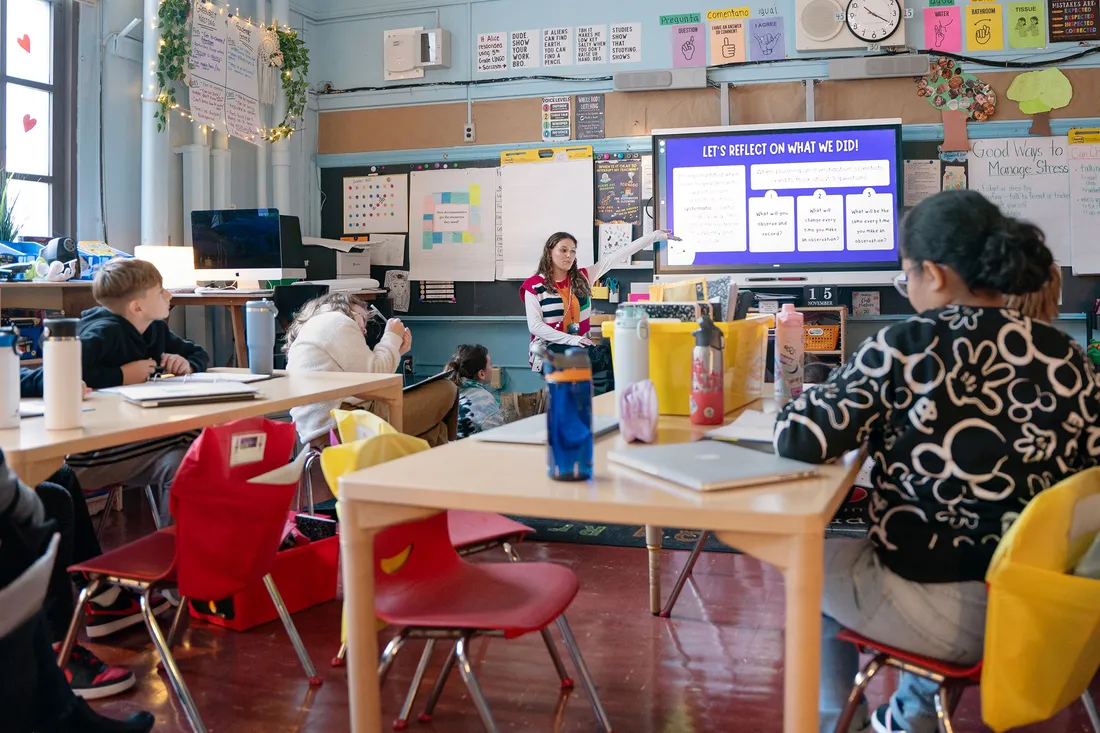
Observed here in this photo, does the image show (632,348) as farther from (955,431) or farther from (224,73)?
(224,73)

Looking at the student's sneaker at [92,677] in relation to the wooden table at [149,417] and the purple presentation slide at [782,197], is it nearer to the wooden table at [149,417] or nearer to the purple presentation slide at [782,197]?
the wooden table at [149,417]

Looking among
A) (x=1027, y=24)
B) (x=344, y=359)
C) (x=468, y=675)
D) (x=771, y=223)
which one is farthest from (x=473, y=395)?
(x=1027, y=24)

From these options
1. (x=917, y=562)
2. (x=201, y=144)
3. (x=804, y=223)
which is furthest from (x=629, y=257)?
(x=917, y=562)

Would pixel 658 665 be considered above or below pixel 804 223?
below

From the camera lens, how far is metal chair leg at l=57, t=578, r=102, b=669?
202cm

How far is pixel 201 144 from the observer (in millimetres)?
5395

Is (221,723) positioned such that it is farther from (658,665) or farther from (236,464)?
(658,665)

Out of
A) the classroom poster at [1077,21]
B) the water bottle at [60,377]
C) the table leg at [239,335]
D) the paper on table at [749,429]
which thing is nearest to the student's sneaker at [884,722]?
the paper on table at [749,429]

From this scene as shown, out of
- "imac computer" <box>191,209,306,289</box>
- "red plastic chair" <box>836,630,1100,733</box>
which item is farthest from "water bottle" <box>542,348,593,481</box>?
"imac computer" <box>191,209,306,289</box>

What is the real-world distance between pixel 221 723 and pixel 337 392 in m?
0.96

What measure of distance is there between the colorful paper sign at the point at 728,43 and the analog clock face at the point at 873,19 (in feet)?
2.00

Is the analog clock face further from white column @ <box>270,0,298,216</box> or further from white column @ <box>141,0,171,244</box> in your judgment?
white column @ <box>141,0,171,244</box>

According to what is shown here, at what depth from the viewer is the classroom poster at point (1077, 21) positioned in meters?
5.38

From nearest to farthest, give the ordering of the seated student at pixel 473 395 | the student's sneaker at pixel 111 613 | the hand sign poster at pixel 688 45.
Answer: the student's sneaker at pixel 111 613 → the seated student at pixel 473 395 → the hand sign poster at pixel 688 45
